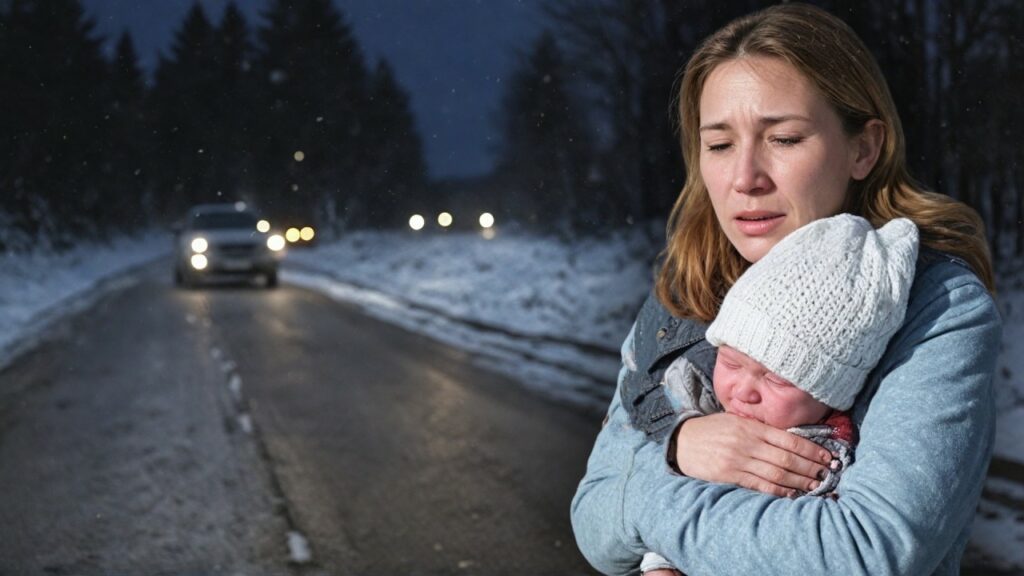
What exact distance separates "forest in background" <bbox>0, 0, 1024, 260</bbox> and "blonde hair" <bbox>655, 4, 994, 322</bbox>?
0.69 m

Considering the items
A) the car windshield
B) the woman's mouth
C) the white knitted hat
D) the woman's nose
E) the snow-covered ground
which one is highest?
the car windshield

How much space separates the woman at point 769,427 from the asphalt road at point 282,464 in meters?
3.31

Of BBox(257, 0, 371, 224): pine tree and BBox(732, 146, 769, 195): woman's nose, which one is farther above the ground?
BBox(257, 0, 371, 224): pine tree

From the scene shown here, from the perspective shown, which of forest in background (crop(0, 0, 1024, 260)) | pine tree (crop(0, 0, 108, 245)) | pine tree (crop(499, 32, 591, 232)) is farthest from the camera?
pine tree (crop(0, 0, 108, 245))

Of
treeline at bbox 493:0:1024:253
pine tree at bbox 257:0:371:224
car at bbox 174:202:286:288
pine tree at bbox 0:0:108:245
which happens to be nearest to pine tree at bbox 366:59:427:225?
pine tree at bbox 257:0:371:224

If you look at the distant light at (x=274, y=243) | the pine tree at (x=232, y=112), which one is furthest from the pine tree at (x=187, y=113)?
the distant light at (x=274, y=243)

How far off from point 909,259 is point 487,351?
11.8 meters

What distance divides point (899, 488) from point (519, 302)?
17.7 metres

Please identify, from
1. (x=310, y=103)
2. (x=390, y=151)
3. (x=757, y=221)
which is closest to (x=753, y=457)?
(x=757, y=221)

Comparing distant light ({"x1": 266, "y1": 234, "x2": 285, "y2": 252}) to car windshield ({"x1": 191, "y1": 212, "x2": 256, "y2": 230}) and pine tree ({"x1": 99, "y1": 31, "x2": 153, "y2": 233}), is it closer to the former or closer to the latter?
car windshield ({"x1": 191, "y1": 212, "x2": 256, "y2": 230})

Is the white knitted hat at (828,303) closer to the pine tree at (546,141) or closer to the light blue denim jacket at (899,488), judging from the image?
the light blue denim jacket at (899,488)

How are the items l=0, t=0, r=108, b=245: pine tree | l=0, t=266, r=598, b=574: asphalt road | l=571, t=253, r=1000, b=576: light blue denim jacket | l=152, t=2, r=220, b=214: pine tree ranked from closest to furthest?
1. l=571, t=253, r=1000, b=576: light blue denim jacket
2. l=0, t=266, r=598, b=574: asphalt road
3. l=0, t=0, r=108, b=245: pine tree
4. l=152, t=2, r=220, b=214: pine tree

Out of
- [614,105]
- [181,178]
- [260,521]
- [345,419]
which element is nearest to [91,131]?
[181,178]

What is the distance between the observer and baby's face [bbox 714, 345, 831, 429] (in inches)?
60.0
